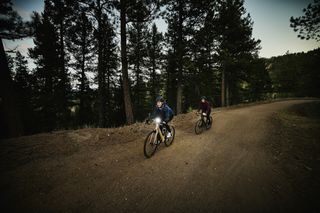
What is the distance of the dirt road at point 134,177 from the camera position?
3324mm

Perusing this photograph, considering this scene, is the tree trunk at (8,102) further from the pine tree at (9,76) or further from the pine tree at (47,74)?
the pine tree at (47,74)

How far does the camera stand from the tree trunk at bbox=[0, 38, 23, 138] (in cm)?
719

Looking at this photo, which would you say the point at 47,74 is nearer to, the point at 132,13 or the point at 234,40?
the point at 132,13

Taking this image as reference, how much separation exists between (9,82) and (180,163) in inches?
382

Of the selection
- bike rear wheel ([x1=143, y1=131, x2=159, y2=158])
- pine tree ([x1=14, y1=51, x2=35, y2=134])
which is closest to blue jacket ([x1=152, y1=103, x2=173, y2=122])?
bike rear wheel ([x1=143, y1=131, x2=159, y2=158])

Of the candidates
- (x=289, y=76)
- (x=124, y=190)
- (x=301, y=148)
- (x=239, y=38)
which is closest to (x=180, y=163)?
(x=124, y=190)

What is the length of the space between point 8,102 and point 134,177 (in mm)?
8307

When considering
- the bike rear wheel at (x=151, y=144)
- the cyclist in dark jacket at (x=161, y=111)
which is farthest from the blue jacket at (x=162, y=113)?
the bike rear wheel at (x=151, y=144)

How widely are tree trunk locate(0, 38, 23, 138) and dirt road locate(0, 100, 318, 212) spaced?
289 cm

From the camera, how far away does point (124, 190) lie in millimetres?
3734

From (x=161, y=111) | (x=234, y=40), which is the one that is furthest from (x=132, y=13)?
(x=234, y=40)

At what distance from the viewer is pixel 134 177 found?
14.0 feet

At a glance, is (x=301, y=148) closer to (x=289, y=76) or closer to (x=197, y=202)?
(x=197, y=202)

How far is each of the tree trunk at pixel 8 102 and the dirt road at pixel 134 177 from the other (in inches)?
114
